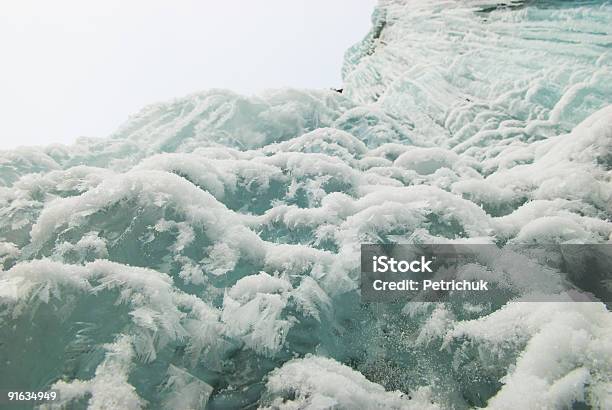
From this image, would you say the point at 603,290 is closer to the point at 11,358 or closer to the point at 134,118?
the point at 11,358

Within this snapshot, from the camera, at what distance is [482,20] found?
11297 millimetres

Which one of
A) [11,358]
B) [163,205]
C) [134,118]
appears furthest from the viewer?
[134,118]

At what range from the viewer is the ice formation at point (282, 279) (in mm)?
2723

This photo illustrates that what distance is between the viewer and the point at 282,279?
3443 millimetres

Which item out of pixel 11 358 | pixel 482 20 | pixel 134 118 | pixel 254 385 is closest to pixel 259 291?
pixel 254 385

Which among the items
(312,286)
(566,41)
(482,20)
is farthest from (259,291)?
(482,20)

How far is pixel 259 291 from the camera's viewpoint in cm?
331

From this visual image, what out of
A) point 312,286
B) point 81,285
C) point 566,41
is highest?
point 566,41

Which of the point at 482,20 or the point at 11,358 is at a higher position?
the point at 482,20

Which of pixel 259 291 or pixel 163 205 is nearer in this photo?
pixel 259 291

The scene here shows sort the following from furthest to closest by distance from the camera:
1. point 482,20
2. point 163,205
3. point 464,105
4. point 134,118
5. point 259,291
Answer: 1. point 482,20
2. point 464,105
3. point 134,118
4. point 163,205
5. point 259,291

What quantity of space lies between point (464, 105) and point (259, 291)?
7352 mm

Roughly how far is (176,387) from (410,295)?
188cm

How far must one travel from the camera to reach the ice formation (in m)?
2.72
